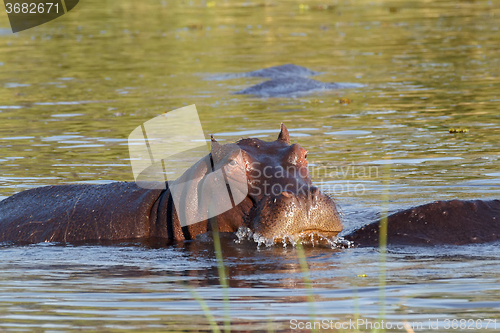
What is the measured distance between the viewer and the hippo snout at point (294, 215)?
597cm

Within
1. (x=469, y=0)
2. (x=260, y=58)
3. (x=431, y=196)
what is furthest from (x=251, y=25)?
(x=431, y=196)

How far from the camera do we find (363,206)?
815 centimetres

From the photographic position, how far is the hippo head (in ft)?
19.7

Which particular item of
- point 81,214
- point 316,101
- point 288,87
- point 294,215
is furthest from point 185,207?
point 288,87

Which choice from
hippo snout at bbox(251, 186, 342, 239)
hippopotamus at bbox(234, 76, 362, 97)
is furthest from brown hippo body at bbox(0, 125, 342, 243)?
hippopotamus at bbox(234, 76, 362, 97)

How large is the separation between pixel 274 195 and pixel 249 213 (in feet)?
1.20

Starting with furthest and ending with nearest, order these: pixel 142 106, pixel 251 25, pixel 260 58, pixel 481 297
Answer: pixel 251 25
pixel 260 58
pixel 142 106
pixel 481 297

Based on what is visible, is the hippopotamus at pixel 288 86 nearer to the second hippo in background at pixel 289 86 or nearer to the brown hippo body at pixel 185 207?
the second hippo in background at pixel 289 86

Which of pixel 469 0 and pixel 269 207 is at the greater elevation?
pixel 469 0

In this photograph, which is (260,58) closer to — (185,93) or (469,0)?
(185,93)

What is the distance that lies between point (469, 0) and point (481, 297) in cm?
3157

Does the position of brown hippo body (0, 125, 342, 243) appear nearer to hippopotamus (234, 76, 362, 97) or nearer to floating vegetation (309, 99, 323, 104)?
floating vegetation (309, 99, 323, 104)

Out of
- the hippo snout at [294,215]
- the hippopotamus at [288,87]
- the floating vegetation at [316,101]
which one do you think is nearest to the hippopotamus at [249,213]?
the hippo snout at [294,215]

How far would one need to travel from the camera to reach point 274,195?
6.06 m
